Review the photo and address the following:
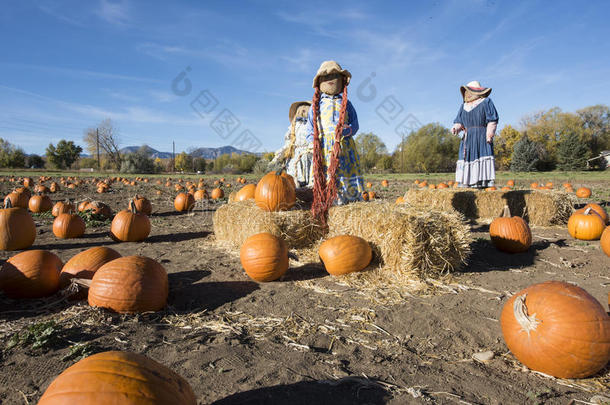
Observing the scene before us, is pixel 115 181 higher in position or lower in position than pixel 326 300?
higher

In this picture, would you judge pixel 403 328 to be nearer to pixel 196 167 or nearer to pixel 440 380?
pixel 440 380

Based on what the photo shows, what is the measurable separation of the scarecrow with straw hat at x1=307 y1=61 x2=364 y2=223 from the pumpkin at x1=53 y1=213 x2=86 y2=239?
4528mm

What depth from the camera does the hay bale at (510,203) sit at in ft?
26.0

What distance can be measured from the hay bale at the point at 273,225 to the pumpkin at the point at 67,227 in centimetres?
293

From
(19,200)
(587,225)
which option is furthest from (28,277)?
(587,225)

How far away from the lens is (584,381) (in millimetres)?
2145

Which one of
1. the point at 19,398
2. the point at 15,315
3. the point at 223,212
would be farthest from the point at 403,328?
the point at 223,212

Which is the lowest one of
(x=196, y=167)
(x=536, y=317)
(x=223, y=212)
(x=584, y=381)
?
(x=584, y=381)

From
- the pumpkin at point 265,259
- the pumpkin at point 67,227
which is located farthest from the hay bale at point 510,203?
the pumpkin at point 67,227

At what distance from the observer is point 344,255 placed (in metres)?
4.14

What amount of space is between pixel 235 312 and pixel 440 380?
1828 millimetres

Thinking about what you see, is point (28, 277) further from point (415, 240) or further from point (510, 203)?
point (510, 203)

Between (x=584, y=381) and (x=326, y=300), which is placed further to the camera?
(x=326, y=300)

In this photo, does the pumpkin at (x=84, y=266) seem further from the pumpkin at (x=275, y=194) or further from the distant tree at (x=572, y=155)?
the distant tree at (x=572, y=155)
